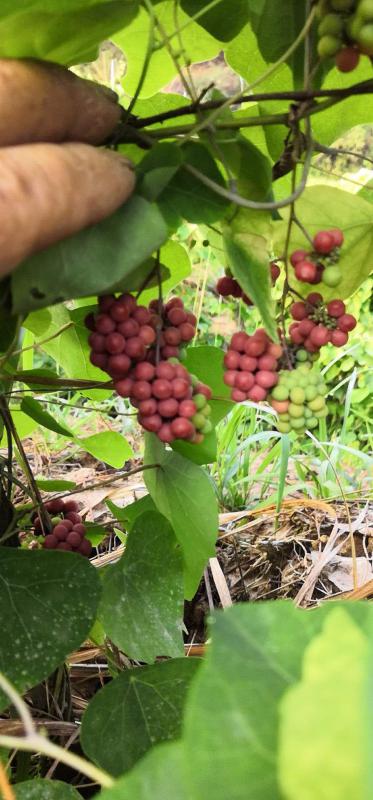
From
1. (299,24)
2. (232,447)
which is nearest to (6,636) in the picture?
(299,24)

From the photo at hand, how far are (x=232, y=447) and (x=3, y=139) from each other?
1295 millimetres

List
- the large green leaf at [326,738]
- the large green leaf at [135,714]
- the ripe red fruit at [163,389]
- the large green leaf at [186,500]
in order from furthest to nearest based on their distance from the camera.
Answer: the large green leaf at [186,500], the large green leaf at [135,714], the ripe red fruit at [163,389], the large green leaf at [326,738]

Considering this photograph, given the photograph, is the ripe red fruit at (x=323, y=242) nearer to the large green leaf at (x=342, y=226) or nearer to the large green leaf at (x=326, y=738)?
the large green leaf at (x=342, y=226)

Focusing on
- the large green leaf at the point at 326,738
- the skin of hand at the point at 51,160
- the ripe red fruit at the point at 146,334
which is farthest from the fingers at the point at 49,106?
the large green leaf at the point at 326,738

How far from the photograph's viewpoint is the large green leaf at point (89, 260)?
323 millimetres

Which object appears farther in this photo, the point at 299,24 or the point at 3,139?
the point at 299,24

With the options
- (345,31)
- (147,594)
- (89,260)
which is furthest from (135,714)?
(345,31)

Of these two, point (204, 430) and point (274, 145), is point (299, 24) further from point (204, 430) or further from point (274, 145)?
point (204, 430)

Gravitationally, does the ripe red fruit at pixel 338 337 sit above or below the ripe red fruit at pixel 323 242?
below

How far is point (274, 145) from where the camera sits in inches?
21.5

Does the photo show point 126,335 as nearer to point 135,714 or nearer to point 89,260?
point 89,260

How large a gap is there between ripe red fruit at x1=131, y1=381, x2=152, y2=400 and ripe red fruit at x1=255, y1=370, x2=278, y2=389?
6 centimetres

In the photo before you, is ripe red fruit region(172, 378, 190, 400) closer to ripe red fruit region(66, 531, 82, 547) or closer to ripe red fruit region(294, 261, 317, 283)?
ripe red fruit region(294, 261, 317, 283)

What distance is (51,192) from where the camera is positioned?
0.98ft
